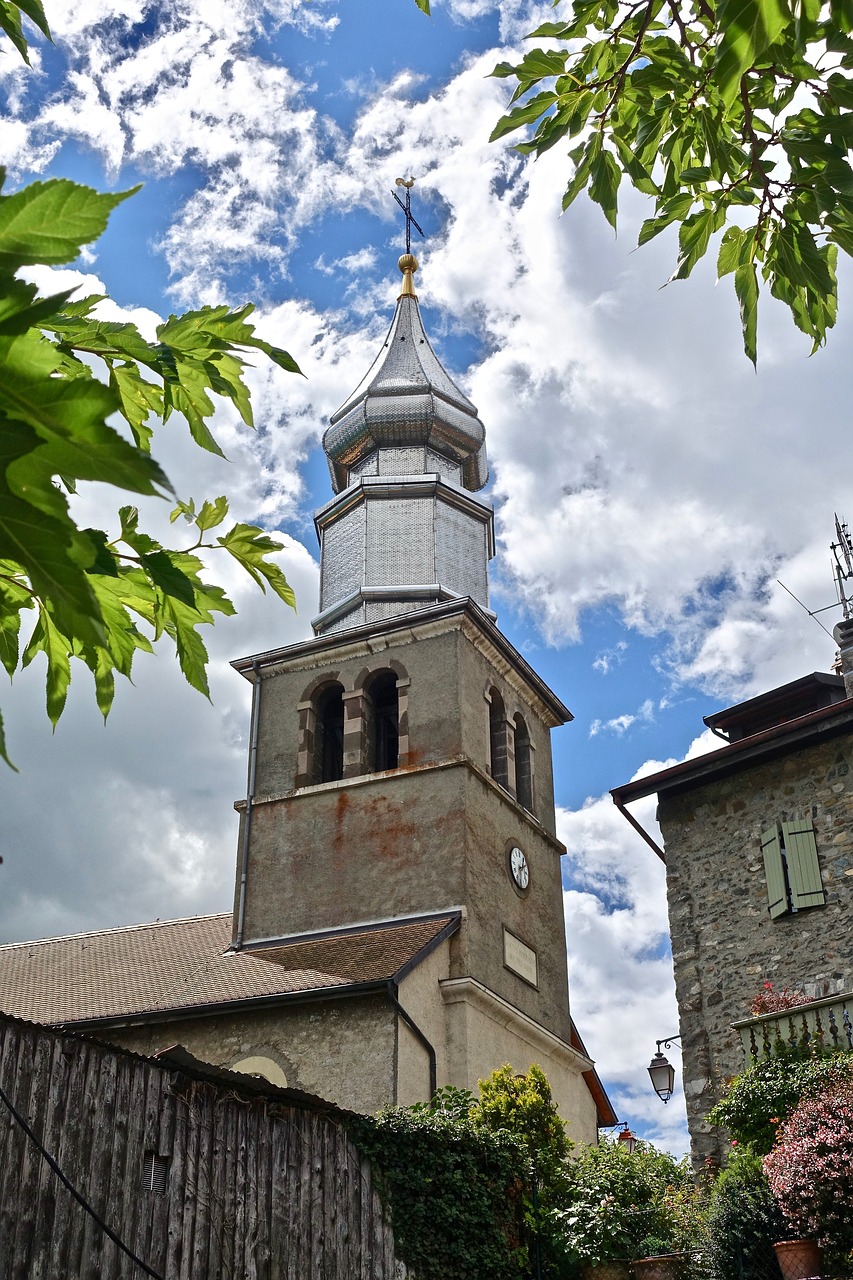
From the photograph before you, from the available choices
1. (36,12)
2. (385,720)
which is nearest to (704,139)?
(36,12)

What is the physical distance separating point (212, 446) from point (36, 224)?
3.71ft

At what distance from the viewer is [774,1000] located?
13.9m

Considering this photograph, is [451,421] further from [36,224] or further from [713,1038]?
[36,224]

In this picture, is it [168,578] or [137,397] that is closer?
[168,578]

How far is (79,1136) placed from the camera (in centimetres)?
822

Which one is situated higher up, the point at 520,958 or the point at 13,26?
the point at 520,958

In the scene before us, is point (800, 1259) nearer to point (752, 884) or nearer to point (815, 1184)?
point (815, 1184)

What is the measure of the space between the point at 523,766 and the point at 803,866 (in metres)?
9.54

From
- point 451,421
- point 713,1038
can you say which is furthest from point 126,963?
point 451,421

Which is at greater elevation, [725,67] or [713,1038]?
[713,1038]

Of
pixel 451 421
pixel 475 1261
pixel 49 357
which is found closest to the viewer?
pixel 49 357

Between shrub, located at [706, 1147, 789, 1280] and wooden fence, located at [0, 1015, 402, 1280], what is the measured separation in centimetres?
308

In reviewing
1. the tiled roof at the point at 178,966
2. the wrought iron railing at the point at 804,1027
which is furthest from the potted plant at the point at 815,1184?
the tiled roof at the point at 178,966

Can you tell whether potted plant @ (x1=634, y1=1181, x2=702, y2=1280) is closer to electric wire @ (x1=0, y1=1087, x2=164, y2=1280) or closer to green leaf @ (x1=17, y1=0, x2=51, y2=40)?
electric wire @ (x1=0, y1=1087, x2=164, y2=1280)
